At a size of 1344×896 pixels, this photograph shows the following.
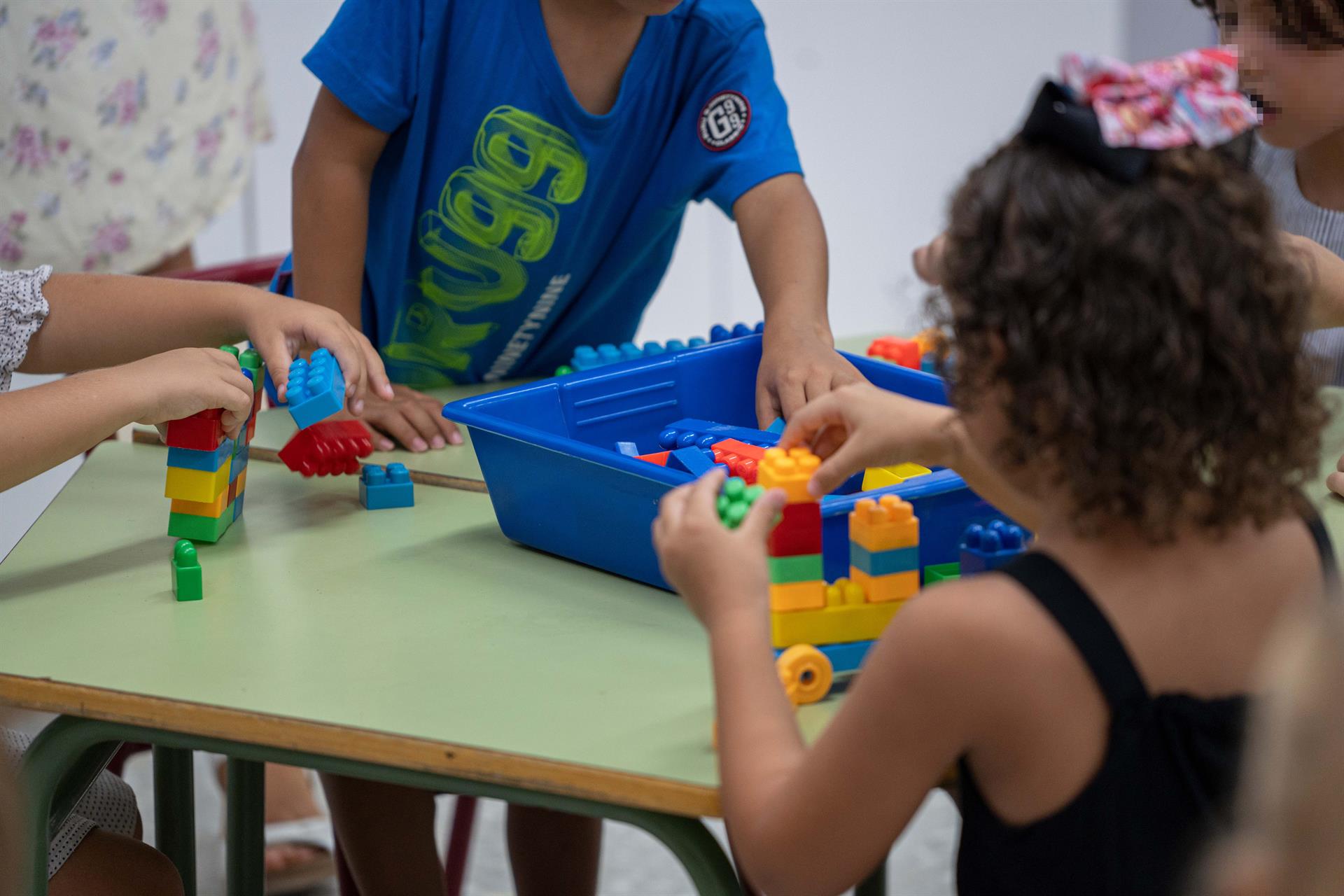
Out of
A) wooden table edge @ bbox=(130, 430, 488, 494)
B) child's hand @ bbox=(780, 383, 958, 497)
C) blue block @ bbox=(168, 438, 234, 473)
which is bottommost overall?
wooden table edge @ bbox=(130, 430, 488, 494)

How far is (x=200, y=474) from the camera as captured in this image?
89cm

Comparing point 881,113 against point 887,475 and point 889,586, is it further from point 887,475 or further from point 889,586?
point 889,586

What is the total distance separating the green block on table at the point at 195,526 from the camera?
900 mm

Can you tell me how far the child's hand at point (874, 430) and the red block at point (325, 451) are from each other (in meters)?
0.40

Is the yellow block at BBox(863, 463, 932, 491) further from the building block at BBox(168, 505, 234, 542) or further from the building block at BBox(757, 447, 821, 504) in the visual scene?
the building block at BBox(168, 505, 234, 542)

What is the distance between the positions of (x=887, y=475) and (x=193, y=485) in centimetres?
46

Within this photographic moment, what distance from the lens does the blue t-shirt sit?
3.90 ft

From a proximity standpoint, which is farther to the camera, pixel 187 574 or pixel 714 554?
pixel 187 574

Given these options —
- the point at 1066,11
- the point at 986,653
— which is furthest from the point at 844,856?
the point at 1066,11

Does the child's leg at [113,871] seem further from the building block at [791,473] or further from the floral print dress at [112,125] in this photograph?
the floral print dress at [112,125]

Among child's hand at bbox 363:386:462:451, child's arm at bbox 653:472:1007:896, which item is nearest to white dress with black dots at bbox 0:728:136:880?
child's hand at bbox 363:386:462:451

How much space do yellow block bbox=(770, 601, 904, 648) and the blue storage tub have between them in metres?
0.06

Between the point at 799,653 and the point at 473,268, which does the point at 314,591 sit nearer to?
the point at 799,653

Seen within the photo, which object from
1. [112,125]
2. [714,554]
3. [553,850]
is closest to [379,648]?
[714,554]
